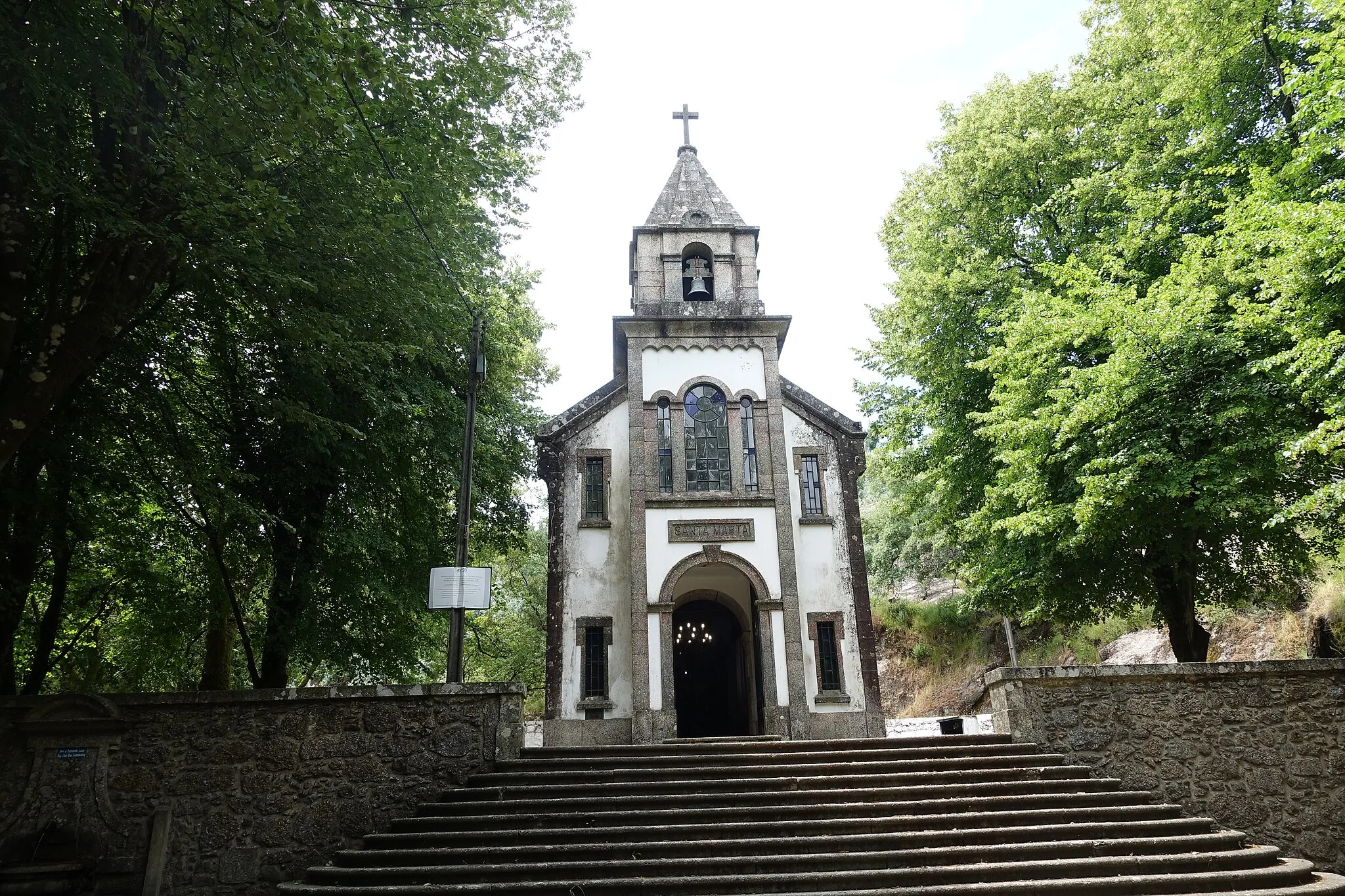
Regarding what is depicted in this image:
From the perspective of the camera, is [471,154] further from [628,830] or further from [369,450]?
[628,830]

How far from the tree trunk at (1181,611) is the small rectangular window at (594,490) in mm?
9568

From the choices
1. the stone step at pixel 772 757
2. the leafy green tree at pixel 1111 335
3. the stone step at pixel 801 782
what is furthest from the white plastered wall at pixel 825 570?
the stone step at pixel 801 782

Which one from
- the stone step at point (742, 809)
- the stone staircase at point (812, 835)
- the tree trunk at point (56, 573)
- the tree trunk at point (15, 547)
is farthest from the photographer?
the tree trunk at point (56, 573)

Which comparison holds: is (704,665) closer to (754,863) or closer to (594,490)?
(594,490)

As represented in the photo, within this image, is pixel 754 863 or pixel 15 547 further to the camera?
pixel 15 547

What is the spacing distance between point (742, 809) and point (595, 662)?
6.23 m

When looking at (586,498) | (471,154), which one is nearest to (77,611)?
(586,498)

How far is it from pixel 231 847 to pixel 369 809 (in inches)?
51.4

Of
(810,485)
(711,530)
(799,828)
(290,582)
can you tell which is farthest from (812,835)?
(290,582)

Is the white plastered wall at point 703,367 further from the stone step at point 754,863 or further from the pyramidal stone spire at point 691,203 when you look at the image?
the stone step at point 754,863

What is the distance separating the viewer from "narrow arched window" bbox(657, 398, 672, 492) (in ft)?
49.0

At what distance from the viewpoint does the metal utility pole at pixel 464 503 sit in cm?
939

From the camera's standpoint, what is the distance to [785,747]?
10.1m

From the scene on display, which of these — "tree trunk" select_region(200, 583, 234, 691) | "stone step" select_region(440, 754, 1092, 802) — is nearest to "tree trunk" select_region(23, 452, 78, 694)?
"tree trunk" select_region(200, 583, 234, 691)
